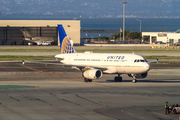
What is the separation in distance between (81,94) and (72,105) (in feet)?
19.4

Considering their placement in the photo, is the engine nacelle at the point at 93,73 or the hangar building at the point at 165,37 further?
the hangar building at the point at 165,37

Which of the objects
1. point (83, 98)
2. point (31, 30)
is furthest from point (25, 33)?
point (83, 98)

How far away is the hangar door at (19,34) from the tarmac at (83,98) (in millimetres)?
99514

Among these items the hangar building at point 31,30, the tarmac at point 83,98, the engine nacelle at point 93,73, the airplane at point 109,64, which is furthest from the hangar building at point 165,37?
the engine nacelle at point 93,73

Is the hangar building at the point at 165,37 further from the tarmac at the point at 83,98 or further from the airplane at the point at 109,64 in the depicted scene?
the airplane at the point at 109,64

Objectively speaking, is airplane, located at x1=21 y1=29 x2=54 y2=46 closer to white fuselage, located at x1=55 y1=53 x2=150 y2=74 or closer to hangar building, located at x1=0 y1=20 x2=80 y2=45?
hangar building, located at x1=0 y1=20 x2=80 y2=45

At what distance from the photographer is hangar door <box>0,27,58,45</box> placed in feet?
504

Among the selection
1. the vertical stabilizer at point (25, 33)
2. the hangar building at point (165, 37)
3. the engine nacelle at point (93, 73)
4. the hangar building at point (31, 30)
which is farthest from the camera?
the hangar building at point (165, 37)

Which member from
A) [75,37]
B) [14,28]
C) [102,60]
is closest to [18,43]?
[14,28]

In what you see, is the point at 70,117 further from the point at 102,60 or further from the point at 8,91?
the point at 102,60

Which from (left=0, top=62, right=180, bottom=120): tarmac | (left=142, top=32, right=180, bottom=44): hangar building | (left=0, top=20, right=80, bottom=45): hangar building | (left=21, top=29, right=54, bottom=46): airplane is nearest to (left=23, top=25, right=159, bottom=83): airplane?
(left=0, top=62, right=180, bottom=120): tarmac

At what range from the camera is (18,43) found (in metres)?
157

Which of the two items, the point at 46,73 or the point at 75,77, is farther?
the point at 46,73

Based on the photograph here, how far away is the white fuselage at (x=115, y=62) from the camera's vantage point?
47250 millimetres
